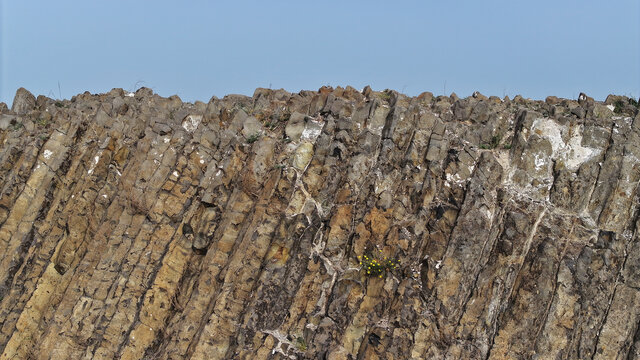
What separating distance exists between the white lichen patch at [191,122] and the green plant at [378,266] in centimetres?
876

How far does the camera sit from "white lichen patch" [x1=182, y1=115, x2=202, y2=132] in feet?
64.5

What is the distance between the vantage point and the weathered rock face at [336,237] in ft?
48.6

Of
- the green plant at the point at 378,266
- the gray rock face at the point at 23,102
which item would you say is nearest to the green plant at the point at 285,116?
the green plant at the point at 378,266

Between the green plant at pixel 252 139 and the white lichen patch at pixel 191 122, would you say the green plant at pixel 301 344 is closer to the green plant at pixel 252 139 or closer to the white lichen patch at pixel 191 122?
the green plant at pixel 252 139

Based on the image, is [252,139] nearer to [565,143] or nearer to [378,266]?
[378,266]

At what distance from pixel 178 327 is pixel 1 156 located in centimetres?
1142

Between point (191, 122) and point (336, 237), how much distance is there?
7764 mm

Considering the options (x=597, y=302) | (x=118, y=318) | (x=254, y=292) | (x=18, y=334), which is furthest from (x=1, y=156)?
(x=597, y=302)

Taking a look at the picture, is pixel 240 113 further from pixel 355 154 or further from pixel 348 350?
pixel 348 350

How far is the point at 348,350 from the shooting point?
14656 millimetres

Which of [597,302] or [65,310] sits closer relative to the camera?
[597,302]

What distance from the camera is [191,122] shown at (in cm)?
1983

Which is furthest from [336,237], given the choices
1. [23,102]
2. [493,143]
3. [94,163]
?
[23,102]

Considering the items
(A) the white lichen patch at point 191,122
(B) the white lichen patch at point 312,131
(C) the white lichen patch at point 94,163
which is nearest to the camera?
(B) the white lichen patch at point 312,131
